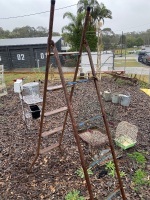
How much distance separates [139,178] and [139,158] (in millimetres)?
461

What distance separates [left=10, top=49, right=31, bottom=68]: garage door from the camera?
57.5 feet

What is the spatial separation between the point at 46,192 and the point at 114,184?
0.97m

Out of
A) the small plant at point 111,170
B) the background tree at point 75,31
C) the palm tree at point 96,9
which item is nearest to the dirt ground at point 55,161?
the small plant at point 111,170

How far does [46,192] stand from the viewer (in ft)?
7.73

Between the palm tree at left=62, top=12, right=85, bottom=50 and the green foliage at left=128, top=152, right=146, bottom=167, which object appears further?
the palm tree at left=62, top=12, right=85, bottom=50

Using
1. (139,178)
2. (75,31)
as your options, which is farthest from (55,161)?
(75,31)

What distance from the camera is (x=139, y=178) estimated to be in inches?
101

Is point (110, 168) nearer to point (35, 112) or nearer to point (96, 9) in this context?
point (35, 112)

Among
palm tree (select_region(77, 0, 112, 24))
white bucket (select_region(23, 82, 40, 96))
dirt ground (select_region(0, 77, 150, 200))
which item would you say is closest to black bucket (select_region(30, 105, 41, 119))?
dirt ground (select_region(0, 77, 150, 200))

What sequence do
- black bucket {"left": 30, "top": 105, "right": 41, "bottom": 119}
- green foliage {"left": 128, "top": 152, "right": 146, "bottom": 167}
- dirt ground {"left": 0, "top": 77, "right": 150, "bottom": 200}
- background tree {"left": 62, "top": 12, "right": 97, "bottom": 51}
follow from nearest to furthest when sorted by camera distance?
dirt ground {"left": 0, "top": 77, "right": 150, "bottom": 200} < green foliage {"left": 128, "top": 152, "right": 146, "bottom": 167} < black bucket {"left": 30, "top": 105, "right": 41, "bottom": 119} < background tree {"left": 62, "top": 12, "right": 97, "bottom": 51}

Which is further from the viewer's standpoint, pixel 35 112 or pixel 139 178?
pixel 35 112

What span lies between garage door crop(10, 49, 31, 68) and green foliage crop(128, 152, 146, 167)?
54.3 feet

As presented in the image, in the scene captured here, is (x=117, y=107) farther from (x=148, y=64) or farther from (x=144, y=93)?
(x=148, y=64)

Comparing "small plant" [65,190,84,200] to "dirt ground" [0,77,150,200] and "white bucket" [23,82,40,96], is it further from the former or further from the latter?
"white bucket" [23,82,40,96]
